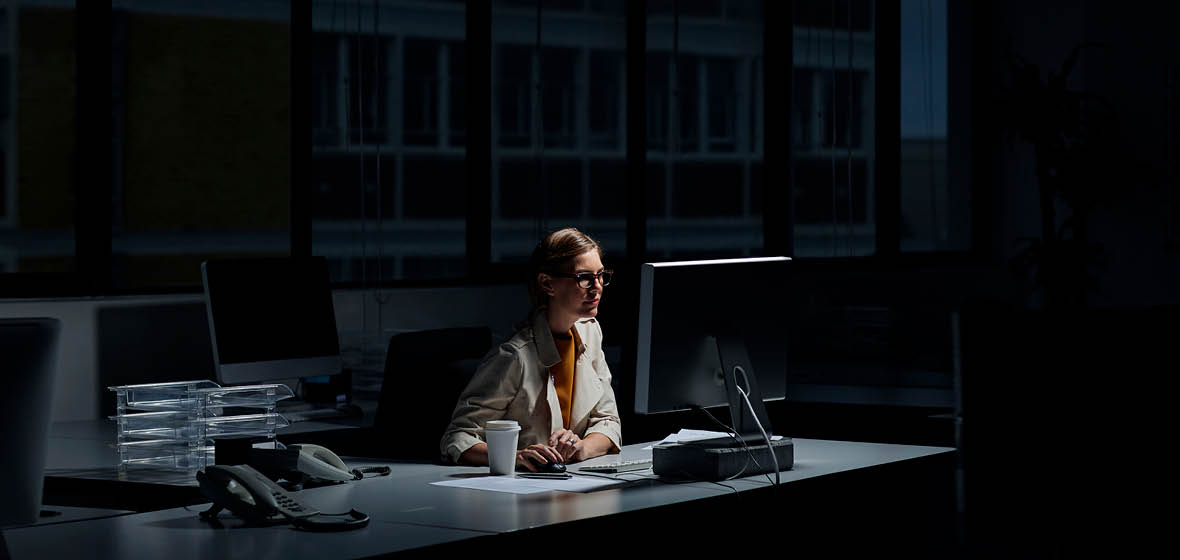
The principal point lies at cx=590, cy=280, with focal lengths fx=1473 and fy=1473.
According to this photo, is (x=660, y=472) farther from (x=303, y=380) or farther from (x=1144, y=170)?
(x=1144, y=170)

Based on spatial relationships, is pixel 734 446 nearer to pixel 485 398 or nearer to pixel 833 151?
pixel 485 398

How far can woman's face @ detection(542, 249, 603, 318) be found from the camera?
11.4 feet

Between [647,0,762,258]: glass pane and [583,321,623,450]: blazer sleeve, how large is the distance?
319cm

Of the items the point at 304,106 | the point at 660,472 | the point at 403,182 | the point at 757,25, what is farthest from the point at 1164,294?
the point at 403,182

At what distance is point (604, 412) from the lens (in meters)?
3.69

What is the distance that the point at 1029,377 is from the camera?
2.15 m

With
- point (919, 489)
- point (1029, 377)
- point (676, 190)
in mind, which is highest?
point (676, 190)

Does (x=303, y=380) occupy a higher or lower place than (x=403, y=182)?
lower

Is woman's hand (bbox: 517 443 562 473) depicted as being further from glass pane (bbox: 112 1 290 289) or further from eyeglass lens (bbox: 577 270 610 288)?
glass pane (bbox: 112 1 290 289)

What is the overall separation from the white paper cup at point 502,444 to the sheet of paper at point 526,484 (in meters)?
0.03

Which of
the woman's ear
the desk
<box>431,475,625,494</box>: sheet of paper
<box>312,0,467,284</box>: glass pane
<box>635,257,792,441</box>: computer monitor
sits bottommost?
the desk

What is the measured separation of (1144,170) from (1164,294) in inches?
27.3

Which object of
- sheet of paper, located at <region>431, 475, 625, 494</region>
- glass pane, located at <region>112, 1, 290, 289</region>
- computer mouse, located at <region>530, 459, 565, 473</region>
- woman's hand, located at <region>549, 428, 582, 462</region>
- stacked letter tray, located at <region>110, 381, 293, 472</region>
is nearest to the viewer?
sheet of paper, located at <region>431, 475, 625, 494</region>

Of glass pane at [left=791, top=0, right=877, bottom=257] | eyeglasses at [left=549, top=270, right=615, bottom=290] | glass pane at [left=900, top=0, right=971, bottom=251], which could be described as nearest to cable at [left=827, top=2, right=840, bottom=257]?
glass pane at [left=791, top=0, right=877, bottom=257]
